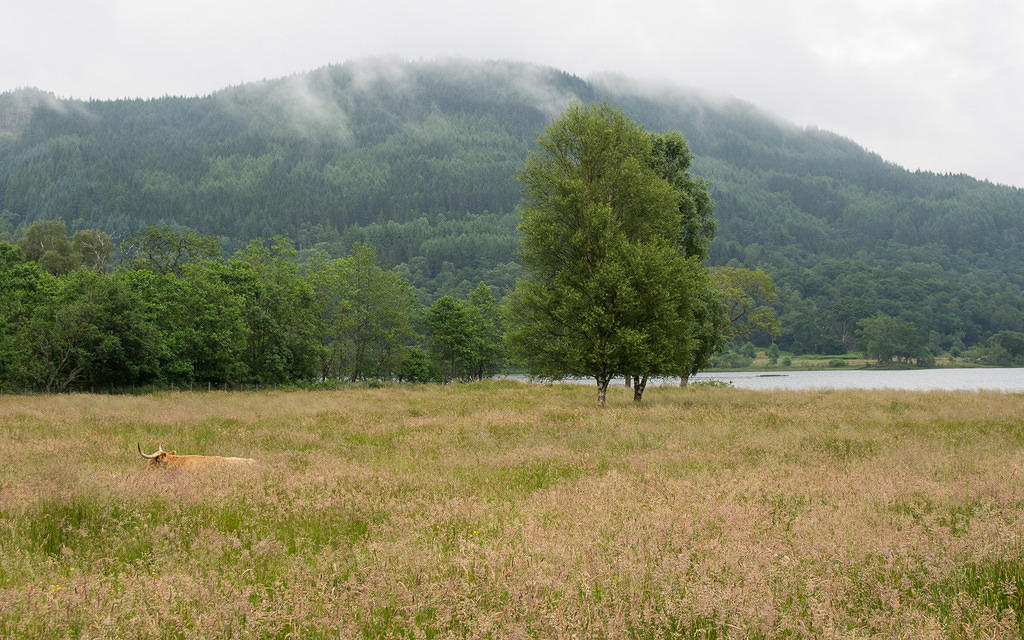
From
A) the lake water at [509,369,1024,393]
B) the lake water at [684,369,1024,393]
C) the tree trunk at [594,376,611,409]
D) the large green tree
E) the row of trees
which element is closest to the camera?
the large green tree

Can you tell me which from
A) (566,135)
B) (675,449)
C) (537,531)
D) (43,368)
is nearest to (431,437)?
(675,449)

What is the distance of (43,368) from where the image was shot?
113ft

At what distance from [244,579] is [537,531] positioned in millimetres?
2527

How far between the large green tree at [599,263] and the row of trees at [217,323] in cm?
2779

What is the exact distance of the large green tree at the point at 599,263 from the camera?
73.8 feet

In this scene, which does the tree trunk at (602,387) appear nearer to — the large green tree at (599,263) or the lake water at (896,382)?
the large green tree at (599,263)

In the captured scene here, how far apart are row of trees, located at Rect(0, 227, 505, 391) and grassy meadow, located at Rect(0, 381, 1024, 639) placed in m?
27.2

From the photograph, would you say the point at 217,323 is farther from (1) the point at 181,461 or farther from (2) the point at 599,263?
(1) the point at 181,461

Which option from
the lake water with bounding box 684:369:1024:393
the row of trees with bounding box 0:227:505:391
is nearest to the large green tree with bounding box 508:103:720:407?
the lake water with bounding box 684:369:1024:393

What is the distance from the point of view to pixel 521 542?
17.3 feet

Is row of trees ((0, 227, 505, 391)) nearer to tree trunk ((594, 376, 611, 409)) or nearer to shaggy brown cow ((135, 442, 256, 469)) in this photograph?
tree trunk ((594, 376, 611, 409))

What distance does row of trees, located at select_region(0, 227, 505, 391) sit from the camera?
35500 millimetres

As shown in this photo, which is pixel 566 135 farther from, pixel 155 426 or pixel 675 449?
pixel 155 426

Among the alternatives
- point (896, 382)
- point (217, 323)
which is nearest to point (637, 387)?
point (217, 323)
